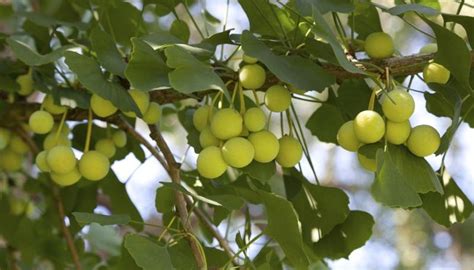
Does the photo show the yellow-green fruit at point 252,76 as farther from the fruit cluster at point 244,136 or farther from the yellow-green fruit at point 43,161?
the yellow-green fruit at point 43,161

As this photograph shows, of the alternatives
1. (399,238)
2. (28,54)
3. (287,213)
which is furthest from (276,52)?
(399,238)

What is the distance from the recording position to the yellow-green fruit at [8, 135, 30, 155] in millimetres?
1332

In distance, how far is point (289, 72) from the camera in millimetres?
864

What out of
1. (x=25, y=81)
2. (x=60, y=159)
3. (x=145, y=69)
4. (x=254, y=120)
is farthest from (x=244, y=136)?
(x=25, y=81)

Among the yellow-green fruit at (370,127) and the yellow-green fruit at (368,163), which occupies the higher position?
the yellow-green fruit at (370,127)

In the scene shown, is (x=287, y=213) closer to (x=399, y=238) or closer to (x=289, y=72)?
(x=289, y=72)

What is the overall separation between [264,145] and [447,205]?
12.4 inches

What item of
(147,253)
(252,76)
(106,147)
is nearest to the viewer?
(147,253)

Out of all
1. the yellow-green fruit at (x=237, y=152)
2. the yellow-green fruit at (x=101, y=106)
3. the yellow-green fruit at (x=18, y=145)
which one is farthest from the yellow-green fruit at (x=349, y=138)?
the yellow-green fruit at (x=18, y=145)

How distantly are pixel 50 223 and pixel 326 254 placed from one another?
608 millimetres

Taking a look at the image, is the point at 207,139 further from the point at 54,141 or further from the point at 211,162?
the point at 54,141

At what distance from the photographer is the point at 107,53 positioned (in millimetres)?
947

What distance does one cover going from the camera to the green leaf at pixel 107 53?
924 mm

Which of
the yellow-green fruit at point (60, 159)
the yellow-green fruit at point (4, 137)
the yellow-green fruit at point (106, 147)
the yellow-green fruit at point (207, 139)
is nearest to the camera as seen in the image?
the yellow-green fruit at point (207, 139)
